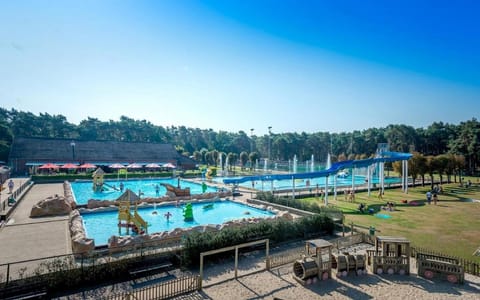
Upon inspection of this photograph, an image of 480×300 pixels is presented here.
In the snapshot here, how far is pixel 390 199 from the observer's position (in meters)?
25.0

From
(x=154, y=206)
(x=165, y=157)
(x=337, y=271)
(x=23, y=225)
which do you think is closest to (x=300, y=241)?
(x=337, y=271)

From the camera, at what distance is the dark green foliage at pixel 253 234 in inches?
418

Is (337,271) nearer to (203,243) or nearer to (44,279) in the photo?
(203,243)

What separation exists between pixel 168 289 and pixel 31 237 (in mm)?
8949

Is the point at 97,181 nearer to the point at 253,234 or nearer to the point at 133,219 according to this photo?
the point at 133,219

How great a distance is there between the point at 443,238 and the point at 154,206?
60.0 ft

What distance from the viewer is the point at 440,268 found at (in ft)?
31.3

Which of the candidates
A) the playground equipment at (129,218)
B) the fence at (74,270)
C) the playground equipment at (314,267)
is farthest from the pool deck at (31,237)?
the playground equipment at (314,267)

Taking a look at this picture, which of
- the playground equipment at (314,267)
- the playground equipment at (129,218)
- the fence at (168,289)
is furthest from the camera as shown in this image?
the playground equipment at (129,218)

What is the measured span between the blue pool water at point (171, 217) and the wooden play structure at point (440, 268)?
32.0ft

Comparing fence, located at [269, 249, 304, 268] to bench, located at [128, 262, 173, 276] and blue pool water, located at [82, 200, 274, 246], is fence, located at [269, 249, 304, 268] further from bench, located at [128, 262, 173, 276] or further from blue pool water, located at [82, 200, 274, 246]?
blue pool water, located at [82, 200, 274, 246]

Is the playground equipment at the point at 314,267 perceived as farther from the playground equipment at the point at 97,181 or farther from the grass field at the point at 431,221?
the playground equipment at the point at 97,181

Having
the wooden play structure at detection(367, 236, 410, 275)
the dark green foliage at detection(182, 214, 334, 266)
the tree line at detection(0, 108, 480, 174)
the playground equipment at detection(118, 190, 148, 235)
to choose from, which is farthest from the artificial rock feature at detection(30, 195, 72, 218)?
the tree line at detection(0, 108, 480, 174)

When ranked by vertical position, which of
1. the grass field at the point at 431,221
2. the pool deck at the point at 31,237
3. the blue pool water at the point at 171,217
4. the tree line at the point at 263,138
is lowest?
the blue pool water at the point at 171,217
